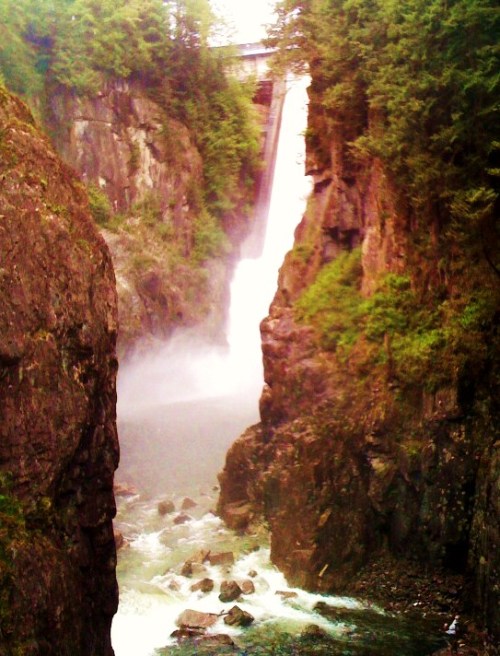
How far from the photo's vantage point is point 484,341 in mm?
11445

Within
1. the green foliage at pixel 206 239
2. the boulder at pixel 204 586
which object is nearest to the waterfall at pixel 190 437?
the boulder at pixel 204 586

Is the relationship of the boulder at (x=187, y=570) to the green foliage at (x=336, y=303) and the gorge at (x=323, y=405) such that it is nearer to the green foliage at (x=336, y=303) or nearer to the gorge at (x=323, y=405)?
the gorge at (x=323, y=405)

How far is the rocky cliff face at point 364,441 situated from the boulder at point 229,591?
3.97 ft

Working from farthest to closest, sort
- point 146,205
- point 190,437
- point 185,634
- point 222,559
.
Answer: point 146,205 < point 190,437 < point 222,559 < point 185,634

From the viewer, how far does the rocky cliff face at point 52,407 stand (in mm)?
6949

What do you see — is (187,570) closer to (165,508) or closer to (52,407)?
(165,508)

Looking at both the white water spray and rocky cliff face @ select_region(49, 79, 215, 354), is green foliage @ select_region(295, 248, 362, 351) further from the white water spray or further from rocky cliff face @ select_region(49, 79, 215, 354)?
rocky cliff face @ select_region(49, 79, 215, 354)

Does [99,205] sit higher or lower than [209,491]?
higher

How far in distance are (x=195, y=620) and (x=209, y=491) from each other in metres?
8.10

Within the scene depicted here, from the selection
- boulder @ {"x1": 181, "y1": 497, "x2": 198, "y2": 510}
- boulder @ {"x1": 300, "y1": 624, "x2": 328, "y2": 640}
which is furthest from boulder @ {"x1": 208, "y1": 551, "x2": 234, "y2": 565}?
boulder @ {"x1": 181, "y1": 497, "x2": 198, "y2": 510}

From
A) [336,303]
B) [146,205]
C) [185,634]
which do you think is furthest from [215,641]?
[146,205]

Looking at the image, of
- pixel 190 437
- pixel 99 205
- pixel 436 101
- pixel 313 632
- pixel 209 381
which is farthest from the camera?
pixel 209 381

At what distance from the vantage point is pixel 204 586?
41.9 ft

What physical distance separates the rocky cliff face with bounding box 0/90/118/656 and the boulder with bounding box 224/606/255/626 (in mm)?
3174
